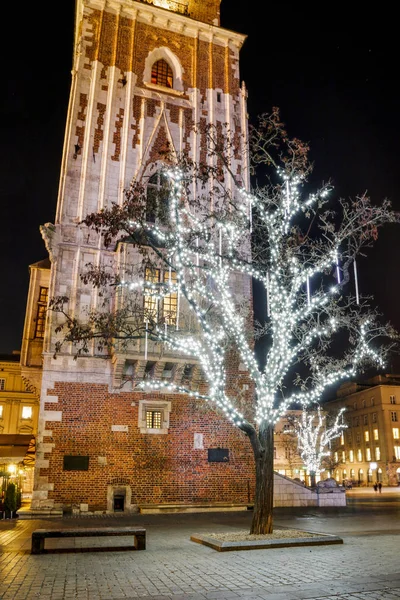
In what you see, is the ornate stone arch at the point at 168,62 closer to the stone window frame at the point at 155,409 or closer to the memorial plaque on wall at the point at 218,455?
the stone window frame at the point at 155,409

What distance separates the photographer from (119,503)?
760 inches

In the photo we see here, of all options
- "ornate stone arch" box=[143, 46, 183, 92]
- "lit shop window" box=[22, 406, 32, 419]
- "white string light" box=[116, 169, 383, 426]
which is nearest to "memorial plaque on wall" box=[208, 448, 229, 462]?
"white string light" box=[116, 169, 383, 426]

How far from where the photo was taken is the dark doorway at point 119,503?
63.1ft

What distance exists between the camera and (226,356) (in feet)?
72.8

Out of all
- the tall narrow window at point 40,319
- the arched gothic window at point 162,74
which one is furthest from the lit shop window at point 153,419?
the arched gothic window at point 162,74

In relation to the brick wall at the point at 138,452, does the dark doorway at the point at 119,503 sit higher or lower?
lower

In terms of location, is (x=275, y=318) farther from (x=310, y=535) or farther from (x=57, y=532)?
(x=57, y=532)

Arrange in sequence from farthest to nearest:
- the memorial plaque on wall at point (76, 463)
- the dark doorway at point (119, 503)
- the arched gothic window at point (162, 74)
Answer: the arched gothic window at point (162, 74) → the dark doorway at point (119, 503) → the memorial plaque on wall at point (76, 463)

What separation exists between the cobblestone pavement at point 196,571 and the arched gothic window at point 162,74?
70.6 feet

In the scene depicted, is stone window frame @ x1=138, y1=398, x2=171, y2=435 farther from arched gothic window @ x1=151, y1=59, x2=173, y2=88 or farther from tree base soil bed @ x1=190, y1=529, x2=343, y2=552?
arched gothic window @ x1=151, y1=59, x2=173, y2=88

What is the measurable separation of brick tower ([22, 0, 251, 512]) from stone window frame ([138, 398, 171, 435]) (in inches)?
1.6

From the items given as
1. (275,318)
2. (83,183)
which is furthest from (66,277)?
(275,318)

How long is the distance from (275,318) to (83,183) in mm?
12668

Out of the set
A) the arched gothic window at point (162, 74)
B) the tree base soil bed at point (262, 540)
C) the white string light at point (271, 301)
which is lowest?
the tree base soil bed at point (262, 540)
